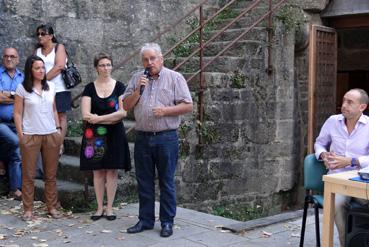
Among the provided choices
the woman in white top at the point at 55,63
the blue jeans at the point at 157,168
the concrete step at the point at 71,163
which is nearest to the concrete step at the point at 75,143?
the concrete step at the point at 71,163

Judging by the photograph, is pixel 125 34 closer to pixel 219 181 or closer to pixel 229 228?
pixel 219 181

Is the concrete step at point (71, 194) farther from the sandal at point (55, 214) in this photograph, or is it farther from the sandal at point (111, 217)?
the sandal at point (111, 217)

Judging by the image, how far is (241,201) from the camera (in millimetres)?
7957

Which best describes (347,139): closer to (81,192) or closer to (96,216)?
(96,216)

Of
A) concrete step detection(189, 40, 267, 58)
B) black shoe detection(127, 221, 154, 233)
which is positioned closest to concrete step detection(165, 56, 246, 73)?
concrete step detection(189, 40, 267, 58)

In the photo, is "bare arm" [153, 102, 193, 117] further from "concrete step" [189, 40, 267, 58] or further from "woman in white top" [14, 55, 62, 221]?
"concrete step" [189, 40, 267, 58]

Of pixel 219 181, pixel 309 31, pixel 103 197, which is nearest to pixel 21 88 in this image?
pixel 103 197

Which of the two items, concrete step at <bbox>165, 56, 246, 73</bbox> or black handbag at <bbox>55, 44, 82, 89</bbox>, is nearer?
black handbag at <bbox>55, 44, 82, 89</bbox>

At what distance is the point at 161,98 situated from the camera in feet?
16.9

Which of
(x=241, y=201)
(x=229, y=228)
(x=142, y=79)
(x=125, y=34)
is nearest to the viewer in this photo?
(x=142, y=79)

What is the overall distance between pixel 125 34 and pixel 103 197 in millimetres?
3302

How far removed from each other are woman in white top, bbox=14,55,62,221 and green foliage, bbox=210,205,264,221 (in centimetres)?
241

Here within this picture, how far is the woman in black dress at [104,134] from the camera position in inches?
224

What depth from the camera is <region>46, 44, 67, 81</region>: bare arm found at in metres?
6.50
